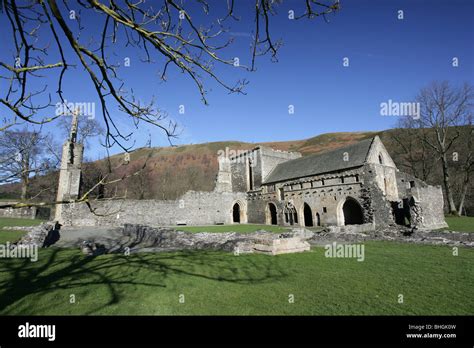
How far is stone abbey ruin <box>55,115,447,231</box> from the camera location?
70.1 feet

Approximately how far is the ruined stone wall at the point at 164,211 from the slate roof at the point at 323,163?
6884mm

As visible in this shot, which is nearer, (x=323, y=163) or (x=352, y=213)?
(x=352, y=213)

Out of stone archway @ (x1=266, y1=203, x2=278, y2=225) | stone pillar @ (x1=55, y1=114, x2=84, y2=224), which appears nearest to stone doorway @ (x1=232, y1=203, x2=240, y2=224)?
stone archway @ (x1=266, y1=203, x2=278, y2=225)

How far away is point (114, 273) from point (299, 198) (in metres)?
23.6

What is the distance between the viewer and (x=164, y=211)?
30922mm

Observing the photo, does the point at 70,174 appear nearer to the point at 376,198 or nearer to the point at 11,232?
the point at 11,232

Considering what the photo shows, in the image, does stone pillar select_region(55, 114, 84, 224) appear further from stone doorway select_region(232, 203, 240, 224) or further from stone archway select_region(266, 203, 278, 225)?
stone archway select_region(266, 203, 278, 225)

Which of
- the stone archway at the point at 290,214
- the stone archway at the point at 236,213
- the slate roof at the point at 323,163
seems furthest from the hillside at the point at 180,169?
the stone archway at the point at 290,214

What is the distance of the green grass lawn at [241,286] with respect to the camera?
4.44m

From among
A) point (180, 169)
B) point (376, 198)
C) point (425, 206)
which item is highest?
point (180, 169)

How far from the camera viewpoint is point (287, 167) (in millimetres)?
33875

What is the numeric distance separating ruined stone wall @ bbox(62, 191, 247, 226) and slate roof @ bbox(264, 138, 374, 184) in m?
6.88

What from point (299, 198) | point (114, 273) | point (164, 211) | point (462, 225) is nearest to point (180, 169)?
point (164, 211)
